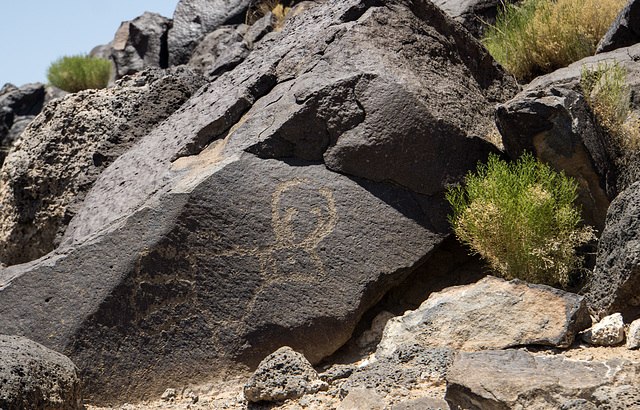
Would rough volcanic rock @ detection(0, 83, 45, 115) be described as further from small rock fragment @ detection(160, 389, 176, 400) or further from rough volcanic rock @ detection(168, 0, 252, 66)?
small rock fragment @ detection(160, 389, 176, 400)

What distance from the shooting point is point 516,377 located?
7.83 ft

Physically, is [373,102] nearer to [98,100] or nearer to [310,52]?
[310,52]

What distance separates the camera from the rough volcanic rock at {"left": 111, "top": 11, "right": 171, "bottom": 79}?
1261cm

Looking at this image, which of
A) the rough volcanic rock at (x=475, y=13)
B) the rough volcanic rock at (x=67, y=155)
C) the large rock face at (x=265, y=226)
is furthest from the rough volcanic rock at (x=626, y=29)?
the rough volcanic rock at (x=67, y=155)

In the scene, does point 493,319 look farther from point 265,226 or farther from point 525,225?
point 265,226

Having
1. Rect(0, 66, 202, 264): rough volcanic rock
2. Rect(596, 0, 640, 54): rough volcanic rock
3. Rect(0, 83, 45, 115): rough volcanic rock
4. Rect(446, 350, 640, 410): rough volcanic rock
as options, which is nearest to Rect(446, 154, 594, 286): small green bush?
Rect(446, 350, 640, 410): rough volcanic rock

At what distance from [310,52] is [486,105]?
128cm

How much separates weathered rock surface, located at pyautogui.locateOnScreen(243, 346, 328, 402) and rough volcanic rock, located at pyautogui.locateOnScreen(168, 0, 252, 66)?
10.0m

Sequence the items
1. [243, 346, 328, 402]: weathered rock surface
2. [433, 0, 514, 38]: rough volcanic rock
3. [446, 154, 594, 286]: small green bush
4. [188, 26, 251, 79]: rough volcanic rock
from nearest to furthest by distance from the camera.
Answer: [243, 346, 328, 402]: weathered rock surface < [446, 154, 594, 286]: small green bush < [433, 0, 514, 38]: rough volcanic rock < [188, 26, 251, 79]: rough volcanic rock

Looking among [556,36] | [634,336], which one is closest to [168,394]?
[634,336]

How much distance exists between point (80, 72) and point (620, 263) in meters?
12.8

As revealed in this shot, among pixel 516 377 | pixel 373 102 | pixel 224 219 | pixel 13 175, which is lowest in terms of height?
pixel 516 377

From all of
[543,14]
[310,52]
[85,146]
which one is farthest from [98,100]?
[543,14]

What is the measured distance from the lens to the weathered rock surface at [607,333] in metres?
2.95
